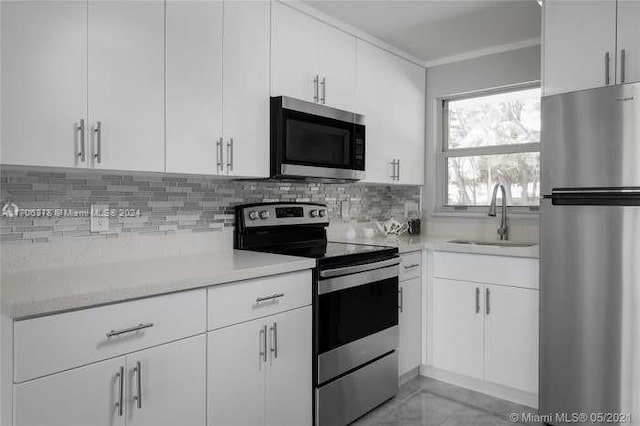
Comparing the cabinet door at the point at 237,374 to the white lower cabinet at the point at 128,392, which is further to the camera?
the cabinet door at the point at 237,374

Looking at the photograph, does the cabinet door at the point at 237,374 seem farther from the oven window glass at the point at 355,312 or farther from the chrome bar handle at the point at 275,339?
the oven window glass at the point at 355,312

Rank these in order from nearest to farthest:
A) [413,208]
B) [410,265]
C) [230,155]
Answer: [230,155] < [410,265] < [413,208]

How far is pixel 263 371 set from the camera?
195 cm

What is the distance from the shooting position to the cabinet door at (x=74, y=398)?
1294 mm

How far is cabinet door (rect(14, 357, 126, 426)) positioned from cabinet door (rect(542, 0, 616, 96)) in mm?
2343

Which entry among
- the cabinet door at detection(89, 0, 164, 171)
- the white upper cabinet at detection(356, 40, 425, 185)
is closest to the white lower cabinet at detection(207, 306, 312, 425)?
the cabinet door at detection(89, 0, 164, 171)

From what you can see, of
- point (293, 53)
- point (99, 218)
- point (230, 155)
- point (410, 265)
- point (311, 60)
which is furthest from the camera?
point (410, 265)

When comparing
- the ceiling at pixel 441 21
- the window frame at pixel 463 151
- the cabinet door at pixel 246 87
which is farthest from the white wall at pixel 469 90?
the cabinet door at pixel 246 87

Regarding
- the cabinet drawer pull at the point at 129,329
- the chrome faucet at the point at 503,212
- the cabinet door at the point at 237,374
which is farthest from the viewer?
the chrome faucet at the point at 503,212

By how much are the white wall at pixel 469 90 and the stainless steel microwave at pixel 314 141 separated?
3.49ft

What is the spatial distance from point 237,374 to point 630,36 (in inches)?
91.9

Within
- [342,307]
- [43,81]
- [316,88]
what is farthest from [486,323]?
[43,81]

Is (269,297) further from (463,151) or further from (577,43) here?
(463,151)

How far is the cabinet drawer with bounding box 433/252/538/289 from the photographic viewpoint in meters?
2.60
